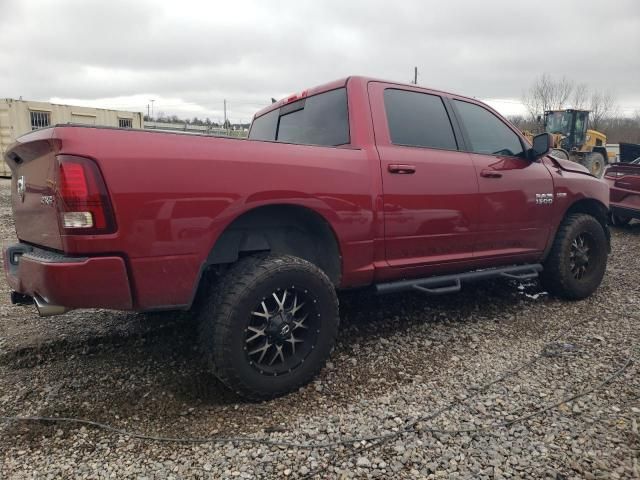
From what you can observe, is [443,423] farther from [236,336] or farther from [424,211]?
[424,211]

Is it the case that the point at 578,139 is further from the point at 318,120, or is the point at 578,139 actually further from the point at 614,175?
the point at 318,120

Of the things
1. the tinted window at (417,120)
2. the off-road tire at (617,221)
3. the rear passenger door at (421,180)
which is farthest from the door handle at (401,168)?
the off-road tire at (617,221)

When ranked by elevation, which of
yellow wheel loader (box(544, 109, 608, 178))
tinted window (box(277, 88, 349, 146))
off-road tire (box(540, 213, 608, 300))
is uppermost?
yellow wheel loader (box(544, 109, 608, 178))

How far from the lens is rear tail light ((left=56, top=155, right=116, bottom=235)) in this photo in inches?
79.8

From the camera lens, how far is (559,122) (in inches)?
784

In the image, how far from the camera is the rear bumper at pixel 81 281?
81.0 inches

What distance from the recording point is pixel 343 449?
2137 mm

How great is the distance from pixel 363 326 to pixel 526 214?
1.66 metres

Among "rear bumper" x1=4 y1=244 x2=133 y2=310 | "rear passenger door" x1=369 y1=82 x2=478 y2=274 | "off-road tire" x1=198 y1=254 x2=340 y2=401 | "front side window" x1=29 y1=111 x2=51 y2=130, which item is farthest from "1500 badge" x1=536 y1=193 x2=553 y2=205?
"front side window" x1=29 y1=111 x2=51 y2=130

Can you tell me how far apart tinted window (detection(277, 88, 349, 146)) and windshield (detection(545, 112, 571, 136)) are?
767 inches

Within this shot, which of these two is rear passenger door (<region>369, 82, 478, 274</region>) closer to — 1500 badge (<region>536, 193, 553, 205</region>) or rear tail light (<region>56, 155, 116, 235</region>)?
1500 badge (<region>536, 193, 553, 205</region>)

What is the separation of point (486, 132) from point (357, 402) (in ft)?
8.26

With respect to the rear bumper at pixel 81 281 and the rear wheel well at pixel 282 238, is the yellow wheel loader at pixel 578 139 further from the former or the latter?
the rear bumper at pixel 81 281

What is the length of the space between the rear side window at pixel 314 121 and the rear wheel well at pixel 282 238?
2.14 feet
